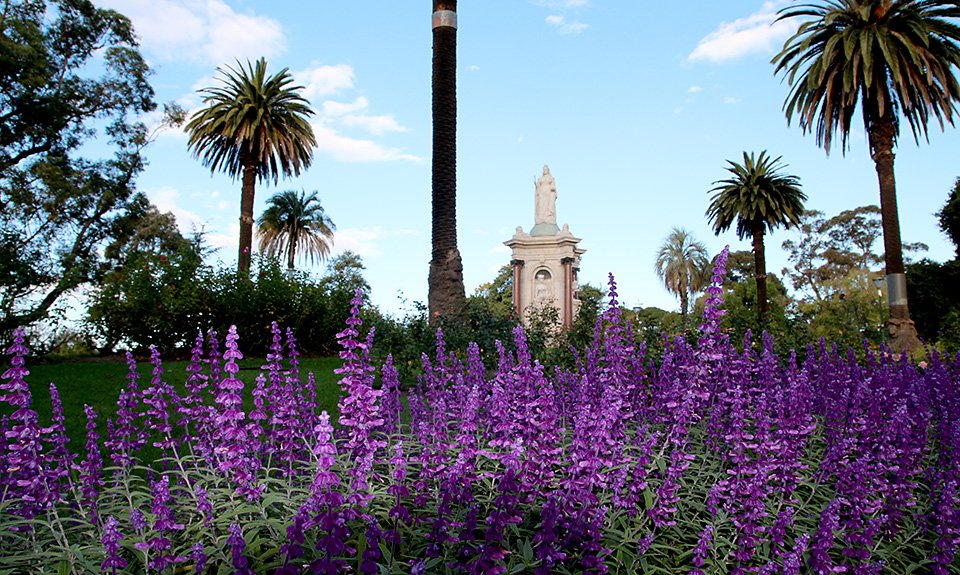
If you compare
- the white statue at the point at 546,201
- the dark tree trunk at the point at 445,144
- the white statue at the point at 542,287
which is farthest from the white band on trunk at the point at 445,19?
the white statue at the point at 546,201

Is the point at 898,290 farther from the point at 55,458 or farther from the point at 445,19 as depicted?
the point at 55,458

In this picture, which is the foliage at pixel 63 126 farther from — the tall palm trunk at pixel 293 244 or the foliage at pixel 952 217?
the foliage at pixel 952 217

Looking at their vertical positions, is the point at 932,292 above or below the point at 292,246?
below

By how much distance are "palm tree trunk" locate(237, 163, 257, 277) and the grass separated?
7158 millimetres

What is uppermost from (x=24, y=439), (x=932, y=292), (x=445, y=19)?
(x=445, y=19)

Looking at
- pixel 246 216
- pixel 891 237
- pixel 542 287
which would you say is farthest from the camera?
pixel 542 287

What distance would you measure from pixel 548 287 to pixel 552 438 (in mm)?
25155

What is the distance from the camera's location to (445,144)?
1198cm

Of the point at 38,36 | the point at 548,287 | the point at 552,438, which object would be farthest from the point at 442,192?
the point at 38,36

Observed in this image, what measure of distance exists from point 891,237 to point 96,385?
2086 cm

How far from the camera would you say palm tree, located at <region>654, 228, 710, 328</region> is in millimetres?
61062

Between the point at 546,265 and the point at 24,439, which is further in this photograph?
the point at 546,265

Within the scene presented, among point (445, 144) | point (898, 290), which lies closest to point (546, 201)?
point (898, 290)

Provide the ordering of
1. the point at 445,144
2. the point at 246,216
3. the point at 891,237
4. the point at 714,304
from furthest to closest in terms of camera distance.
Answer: the point at 246,216 → the point at 891,237 → the point at 445,144 → the point at 714,304
